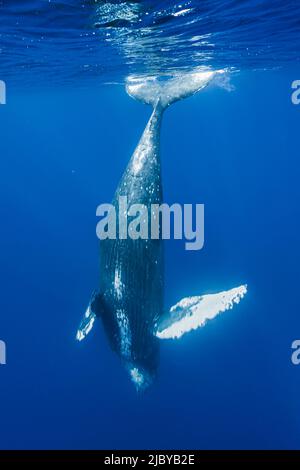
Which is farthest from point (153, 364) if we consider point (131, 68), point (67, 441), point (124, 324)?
point (131, 68)

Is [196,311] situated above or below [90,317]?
below

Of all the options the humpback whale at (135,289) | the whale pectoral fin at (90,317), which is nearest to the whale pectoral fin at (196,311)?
the humpback whale at (135,289)

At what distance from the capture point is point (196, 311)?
852cm

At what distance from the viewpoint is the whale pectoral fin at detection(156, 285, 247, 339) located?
26.7ft

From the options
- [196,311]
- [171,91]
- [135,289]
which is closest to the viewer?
[196,311]

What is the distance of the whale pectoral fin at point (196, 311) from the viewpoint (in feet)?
26.7

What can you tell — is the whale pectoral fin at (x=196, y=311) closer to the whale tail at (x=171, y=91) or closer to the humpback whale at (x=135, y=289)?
the humpback whale at (x=135, y=289)

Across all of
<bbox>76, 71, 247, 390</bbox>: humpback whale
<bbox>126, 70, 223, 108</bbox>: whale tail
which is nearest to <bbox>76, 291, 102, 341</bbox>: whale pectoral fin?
<bbox>76, 71, 247, 390</bbox>: humpback whale

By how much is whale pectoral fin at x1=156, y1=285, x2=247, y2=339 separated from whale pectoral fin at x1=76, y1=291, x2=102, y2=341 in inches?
60.3

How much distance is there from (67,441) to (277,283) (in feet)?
51.6

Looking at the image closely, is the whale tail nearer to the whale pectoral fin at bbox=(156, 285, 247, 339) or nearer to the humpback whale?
the humpback whale

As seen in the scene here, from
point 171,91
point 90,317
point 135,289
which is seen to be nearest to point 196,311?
point 135,289

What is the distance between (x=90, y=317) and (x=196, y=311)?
2559 mm

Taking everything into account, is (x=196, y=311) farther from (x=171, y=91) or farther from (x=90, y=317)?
(x=171, y=91)
